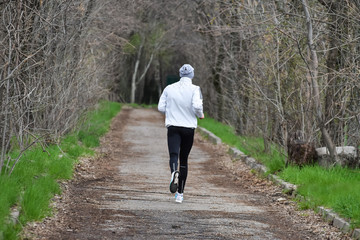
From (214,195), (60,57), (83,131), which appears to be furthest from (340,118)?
(83,131)

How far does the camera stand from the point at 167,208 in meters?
8.34

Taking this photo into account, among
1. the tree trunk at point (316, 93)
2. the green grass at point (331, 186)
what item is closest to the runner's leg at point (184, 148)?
the green grass at point (331, 186)

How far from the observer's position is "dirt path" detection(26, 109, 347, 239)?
6.82m

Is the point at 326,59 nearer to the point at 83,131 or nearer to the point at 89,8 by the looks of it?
the point at 89,8

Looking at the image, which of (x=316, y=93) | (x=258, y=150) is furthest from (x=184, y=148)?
(x=258, y=150)

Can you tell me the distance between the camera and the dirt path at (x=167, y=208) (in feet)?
22.4

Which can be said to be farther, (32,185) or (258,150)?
(258,150)

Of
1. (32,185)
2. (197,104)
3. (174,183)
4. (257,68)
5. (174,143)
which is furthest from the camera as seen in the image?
(257,68)

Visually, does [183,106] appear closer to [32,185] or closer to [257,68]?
[32,185]

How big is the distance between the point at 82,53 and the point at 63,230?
9178 mm

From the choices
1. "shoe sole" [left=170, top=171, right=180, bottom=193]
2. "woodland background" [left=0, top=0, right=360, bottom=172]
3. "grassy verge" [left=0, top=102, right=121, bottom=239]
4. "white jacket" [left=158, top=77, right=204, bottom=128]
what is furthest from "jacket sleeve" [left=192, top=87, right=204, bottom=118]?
"grassy verge" [left=0, top=102, right=121, bottom=239]

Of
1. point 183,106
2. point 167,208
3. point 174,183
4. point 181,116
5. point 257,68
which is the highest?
point 257,68

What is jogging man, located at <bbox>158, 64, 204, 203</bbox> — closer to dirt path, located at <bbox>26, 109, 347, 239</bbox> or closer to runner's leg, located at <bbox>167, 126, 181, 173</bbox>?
runner's leg, located at <bbox>167, 126, 181, 173</bbox>

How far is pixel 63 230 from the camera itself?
6.70 meters
